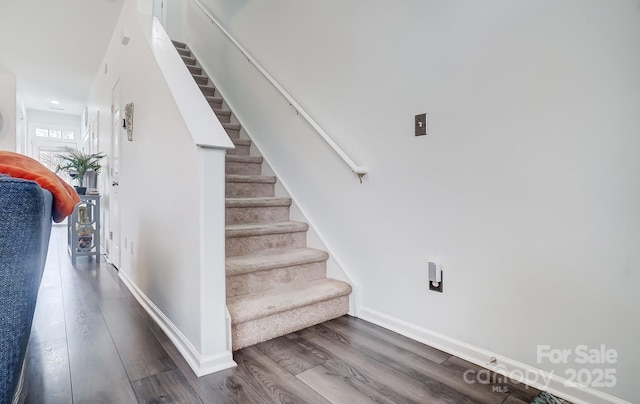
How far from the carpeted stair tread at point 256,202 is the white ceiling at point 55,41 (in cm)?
265

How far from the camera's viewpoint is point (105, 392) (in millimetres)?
1294

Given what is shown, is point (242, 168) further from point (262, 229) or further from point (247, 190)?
point (262, 229)

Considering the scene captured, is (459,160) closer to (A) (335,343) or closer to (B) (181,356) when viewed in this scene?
(A) (335,343)

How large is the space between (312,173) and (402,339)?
1267 mm

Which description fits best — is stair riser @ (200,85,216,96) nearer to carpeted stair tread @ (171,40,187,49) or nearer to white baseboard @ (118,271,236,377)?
carpeted stair tread @ (171,40,187,49)

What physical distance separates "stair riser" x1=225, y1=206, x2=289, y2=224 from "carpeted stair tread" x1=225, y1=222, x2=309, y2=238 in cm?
8

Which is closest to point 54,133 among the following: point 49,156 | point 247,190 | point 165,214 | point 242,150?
point 49,156

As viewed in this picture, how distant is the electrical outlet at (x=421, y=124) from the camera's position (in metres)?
1.72

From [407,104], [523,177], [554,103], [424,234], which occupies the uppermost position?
[407,104]

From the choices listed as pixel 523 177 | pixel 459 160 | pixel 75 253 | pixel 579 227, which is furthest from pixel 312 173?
pixel 75 253

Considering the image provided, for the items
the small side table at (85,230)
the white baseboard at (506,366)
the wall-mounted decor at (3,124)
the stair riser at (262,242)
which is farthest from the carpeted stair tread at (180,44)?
the white baseboard at (506,366)

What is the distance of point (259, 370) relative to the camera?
1.48m

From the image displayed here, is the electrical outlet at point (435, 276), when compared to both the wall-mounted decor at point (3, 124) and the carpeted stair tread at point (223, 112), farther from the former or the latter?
the wall-mounted decor at point (3, 124)

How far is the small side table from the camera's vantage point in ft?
12.4
